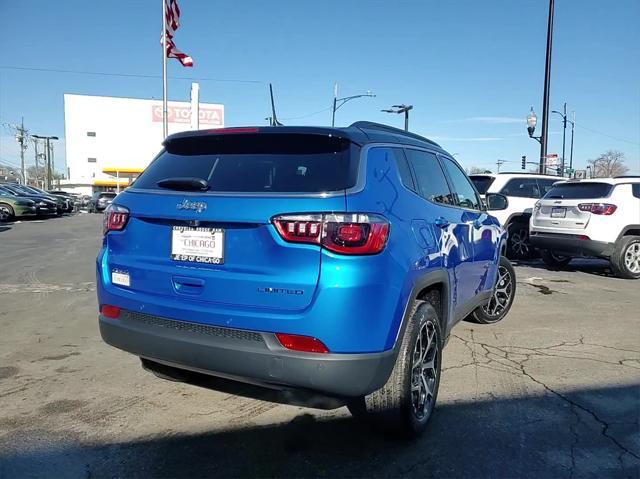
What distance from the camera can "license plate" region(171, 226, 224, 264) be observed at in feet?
8.83

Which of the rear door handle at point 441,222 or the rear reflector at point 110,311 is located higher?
the rear door handle at point 441,222

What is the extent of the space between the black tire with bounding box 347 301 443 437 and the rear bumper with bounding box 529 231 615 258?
21.8 feet

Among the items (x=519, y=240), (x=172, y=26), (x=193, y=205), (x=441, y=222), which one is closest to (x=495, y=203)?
(x=441, y=222)

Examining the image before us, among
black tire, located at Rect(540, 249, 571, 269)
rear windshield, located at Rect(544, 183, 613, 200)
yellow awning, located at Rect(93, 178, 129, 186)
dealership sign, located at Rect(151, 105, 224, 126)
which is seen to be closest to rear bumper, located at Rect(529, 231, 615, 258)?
rear windshield, located at Rect(544, 183, 613, 200)

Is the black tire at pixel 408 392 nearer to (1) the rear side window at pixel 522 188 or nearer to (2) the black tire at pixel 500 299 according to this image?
(2) the black tire at pixel 500 299

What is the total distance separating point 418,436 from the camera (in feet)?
10.2

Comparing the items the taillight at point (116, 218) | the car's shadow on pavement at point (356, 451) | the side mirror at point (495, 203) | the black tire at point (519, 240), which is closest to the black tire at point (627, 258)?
the black tire at point (519, 240)

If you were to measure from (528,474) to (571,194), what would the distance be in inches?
299

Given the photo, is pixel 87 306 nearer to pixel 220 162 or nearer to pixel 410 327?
pixel 220 162

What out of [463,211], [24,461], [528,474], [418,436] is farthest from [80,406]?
[463,211]

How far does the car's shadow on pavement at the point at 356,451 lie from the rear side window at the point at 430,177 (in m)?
1.54

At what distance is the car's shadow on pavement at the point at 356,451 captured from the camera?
8.98 ft

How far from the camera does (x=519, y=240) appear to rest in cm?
1118

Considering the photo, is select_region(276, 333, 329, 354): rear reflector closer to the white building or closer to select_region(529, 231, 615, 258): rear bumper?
select_region(529, 231, 615, 258): rear bumper
